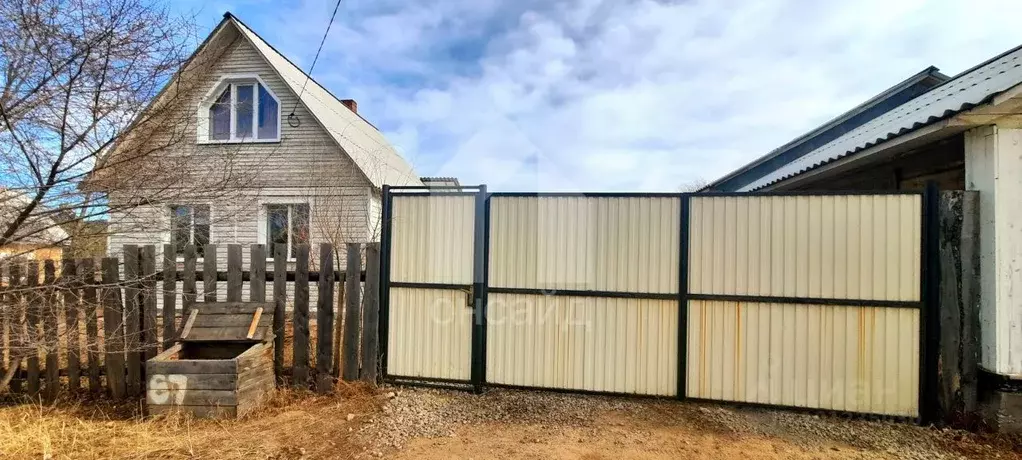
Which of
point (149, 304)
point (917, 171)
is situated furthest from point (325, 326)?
point (917, 171)

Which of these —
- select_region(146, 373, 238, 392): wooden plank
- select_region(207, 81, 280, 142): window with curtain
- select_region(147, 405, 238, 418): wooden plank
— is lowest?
select_region(147, 405, 238, 418): wooden plank

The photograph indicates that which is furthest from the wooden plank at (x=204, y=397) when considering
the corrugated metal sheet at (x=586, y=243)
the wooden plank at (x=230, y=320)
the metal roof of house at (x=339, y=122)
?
the metal roof of house at (x=339, y=122)

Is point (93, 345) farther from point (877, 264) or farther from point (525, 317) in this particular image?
point (877, 264)

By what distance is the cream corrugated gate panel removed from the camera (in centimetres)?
433

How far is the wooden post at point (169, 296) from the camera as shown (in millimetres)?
4332

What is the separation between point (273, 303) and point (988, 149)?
6.23 metres

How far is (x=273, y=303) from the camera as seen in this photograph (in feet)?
14.1

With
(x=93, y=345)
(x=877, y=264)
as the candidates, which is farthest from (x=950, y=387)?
(x=93, y=345)

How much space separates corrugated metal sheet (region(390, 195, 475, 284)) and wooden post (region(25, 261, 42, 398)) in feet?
10.5

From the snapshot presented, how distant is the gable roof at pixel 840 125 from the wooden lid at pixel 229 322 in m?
12.4

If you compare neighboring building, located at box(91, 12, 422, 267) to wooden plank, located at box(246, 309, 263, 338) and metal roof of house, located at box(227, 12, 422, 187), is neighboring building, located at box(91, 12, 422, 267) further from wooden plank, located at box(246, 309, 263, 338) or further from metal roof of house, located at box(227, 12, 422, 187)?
wooden plank, located at box(246, 309, 263, 338)

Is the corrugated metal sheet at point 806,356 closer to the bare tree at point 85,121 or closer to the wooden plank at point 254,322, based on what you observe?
the wooden plank at point 254,322

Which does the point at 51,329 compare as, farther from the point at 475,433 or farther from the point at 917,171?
the point at 917,171

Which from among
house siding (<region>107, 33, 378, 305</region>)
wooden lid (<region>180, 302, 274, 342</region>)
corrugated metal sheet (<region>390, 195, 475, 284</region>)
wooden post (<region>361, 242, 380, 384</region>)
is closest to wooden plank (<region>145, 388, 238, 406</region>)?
wooden lid (<region>180, 302, 274, 342</region>)
